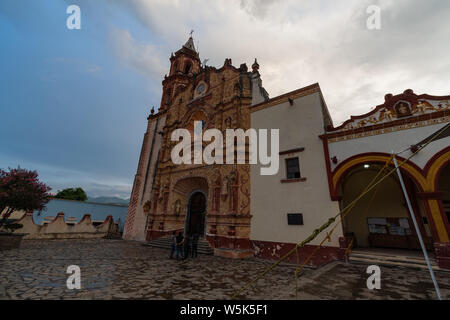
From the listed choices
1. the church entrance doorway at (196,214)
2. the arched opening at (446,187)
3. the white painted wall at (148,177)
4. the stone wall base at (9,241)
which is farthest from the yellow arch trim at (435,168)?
the stone wall base at (9,241)

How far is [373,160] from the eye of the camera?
27.9 feet

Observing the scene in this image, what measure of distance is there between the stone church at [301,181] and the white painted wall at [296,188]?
0.05m

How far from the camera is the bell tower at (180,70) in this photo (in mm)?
22406

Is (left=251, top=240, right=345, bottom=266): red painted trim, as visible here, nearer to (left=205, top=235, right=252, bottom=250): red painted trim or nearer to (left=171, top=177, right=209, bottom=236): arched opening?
(left=205, top=235, right=252, bottom=250): red painted trim

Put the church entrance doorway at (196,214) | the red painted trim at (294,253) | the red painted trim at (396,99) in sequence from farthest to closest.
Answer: the church entrance doorway at (196,214)
the red painted trim at (294,253)
the red painted trim at (396,99)

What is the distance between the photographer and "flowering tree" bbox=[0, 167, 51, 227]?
10.2m

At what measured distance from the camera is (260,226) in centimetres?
1084

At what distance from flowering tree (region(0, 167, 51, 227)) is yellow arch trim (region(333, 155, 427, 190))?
16571 millimetres

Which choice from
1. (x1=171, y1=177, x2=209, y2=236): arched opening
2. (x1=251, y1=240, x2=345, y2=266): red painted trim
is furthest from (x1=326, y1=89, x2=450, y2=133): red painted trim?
(x1=171, y1=177, x2=209, y2=236): arched opening

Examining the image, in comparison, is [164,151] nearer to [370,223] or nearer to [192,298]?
[192,298]

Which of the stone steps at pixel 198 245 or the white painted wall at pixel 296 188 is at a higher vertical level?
the white painted wall at pixel 296 188

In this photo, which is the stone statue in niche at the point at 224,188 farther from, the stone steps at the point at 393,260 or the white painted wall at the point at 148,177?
the white painted wall at the point at 148,177

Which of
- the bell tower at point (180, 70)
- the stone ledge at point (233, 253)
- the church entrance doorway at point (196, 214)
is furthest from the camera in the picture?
the bell tower at point (180, 70)
